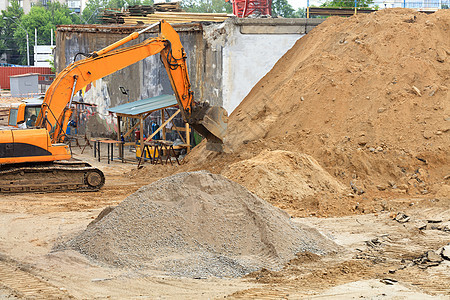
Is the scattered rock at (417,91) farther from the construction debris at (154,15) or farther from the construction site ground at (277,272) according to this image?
the construction debris at (154,15)

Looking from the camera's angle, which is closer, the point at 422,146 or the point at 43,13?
the point at 422,146

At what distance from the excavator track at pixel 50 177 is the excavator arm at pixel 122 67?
2.56ft

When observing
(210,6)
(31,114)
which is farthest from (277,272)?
(210,6)

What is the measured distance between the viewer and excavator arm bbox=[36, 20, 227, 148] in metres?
15.9

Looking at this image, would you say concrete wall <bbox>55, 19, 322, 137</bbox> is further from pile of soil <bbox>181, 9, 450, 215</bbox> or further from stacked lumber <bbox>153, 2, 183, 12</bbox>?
stacked lumber <bbox>153, 2, 183, 12</bbox>

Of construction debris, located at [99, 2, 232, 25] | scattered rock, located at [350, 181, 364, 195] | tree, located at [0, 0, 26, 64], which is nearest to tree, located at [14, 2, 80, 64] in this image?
tree, located at [0, 0, 26, 64]

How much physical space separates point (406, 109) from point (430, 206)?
4206mm

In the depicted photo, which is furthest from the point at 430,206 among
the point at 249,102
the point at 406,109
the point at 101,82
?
the point at 101,82

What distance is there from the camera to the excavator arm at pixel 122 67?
15852 millimetres

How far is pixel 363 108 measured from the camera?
1794 centimetres

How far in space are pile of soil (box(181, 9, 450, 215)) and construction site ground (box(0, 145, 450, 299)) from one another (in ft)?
5.65

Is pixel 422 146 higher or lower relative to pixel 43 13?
lower

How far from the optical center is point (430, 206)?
14.0 m

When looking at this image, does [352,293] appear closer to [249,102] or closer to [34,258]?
[34,258]
